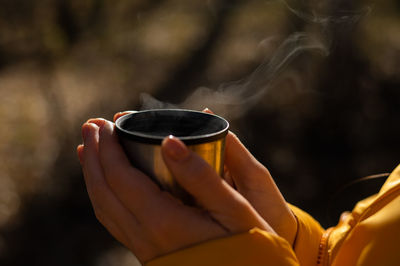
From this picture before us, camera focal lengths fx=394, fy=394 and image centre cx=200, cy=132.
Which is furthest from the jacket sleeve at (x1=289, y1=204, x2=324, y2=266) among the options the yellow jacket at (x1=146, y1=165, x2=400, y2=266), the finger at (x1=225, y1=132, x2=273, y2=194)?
the finger at (x1=225, y1=132, x2=273, y2=194)

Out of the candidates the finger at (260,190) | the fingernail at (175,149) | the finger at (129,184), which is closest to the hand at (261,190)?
the finger at (260,190)

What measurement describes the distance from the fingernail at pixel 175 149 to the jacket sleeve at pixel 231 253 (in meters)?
0.18

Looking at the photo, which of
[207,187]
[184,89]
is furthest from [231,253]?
[184,89]

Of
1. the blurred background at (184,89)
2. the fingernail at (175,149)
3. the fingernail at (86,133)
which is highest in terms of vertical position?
the fingernail at (175,149)

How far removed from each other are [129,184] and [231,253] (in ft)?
0.81

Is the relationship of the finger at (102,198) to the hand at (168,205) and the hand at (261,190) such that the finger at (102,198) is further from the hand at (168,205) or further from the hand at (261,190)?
the hand at (261,190)

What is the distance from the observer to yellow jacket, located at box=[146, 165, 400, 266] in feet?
2.52

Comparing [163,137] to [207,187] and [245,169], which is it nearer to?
[207,187]

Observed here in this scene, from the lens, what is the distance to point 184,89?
375 centimetres

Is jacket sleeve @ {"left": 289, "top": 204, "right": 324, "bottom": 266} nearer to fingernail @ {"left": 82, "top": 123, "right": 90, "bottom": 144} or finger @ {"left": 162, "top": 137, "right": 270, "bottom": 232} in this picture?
finger @ {"left": 162, "top": 137, "right": 270, "bottom": 232}

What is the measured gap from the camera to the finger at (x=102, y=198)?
852 millimetres

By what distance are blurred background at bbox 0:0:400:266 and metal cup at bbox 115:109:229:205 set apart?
53.9 inches

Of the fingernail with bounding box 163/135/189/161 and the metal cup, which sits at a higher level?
the fingernail with bounding box 163/135/189/161

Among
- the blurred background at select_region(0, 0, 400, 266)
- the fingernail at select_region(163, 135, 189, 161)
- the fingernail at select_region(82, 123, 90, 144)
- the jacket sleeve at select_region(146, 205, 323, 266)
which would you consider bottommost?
the blurred background at select_region(0, 0, 400, 266)
